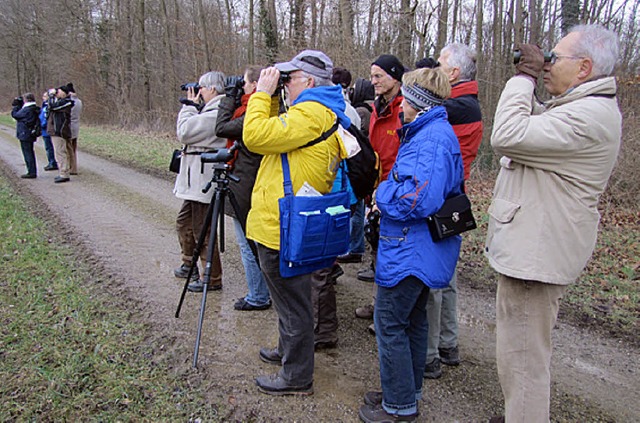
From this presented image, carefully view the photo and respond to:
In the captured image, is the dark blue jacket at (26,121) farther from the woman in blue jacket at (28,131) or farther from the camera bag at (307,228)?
the camera bag at (307,228)

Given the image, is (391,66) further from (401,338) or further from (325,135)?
(401,338)

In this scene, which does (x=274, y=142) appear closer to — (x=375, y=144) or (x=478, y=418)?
(x=375, y=144)

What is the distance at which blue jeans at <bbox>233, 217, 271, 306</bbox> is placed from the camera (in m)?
4.27

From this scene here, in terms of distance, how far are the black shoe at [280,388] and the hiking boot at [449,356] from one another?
3.49 ft

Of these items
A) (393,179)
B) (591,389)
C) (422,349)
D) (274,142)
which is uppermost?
(274,142)

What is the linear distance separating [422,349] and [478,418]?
569 millimetres

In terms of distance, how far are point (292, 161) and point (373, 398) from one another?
153 centimetres

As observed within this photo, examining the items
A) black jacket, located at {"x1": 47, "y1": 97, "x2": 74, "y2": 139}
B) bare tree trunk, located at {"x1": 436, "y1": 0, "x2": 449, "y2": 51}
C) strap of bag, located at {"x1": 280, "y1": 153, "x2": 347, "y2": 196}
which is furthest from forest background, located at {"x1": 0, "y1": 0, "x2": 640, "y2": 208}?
strap of bag, located at {"x1": 280, "y1": 153, "x2": 347, "y2": 196}

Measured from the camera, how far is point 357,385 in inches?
Result: 128

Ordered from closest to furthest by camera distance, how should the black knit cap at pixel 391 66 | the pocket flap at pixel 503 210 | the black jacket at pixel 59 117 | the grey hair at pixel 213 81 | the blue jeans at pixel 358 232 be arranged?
the pocket flap at pixel 503 210
the black knit cap at pixel 391 66
the grey hair at pixel 213 81
the blue jeans at pixel 358 232
the black jacket at pixel 59 117

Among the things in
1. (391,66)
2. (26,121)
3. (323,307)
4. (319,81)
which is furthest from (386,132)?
(26,121)

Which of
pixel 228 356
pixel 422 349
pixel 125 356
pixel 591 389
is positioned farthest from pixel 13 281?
pixel 591 389

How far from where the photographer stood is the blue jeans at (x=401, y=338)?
104 inches

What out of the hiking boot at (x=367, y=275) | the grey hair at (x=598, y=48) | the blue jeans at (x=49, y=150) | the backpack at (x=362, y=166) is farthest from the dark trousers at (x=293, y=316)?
the blue jeans at (x=49, y=150)
